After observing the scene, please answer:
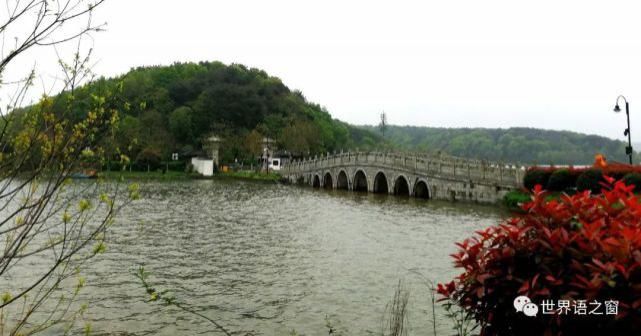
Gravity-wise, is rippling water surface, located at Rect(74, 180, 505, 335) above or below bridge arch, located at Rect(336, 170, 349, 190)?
below

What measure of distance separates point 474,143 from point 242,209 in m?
115

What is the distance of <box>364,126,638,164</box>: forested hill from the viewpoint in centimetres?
11031

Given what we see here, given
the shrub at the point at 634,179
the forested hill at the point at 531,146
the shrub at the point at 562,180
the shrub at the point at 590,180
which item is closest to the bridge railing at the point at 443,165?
the shrub at the point at 562,180

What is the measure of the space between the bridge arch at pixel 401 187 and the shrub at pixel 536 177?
14.9 meters

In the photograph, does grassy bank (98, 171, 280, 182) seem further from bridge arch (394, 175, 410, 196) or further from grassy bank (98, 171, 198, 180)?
bridge arch (394, 175, 410, 196)

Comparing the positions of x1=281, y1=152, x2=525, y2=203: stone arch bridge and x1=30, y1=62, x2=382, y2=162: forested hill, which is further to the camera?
x1=30, y1=62, x2=382, y2=162: forested hill

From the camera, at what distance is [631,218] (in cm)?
501

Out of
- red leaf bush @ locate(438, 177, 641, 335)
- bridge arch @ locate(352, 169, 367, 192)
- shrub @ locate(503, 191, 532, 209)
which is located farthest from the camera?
bridge arch @ locate(352, 169, 367, 192)

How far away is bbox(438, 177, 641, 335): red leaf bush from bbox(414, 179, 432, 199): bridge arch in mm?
36746

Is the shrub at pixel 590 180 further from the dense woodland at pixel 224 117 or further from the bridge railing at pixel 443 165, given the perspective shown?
the dense woodland at pixel 224 117

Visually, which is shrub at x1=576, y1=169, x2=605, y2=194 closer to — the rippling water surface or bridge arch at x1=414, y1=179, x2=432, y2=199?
the rippling water surface

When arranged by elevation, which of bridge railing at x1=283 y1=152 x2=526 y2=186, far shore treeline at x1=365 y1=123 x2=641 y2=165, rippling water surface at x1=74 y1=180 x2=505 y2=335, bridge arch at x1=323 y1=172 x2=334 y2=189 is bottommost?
rippling water surface at x1=74 y1=180 x2=505 y2=335

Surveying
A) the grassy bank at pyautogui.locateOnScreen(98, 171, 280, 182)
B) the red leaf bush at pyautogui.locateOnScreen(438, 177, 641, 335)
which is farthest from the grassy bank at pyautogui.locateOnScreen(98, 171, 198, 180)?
the red leaf bush at pyautogui.locateOnScreen(438, 177, 641, 335)

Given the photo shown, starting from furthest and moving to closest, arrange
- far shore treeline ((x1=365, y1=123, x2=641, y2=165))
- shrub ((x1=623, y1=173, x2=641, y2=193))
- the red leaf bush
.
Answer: far shore treeline ((x1=365, y1=123, x2=641, y2=165)) → shrub ((x1=623, y1=173, x2=641, y2=193)) → the red leaf bush
